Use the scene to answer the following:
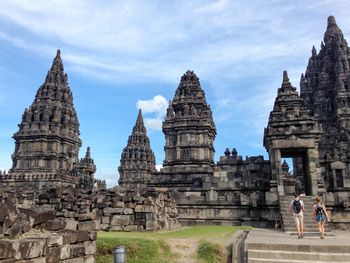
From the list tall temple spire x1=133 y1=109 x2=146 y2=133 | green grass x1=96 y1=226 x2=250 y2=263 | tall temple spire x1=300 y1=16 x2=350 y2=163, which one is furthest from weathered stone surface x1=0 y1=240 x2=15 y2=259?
tall temple spire x1=133 y1=109 x2=146 y2=133

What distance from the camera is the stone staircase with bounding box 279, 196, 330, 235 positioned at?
1503 centimetres

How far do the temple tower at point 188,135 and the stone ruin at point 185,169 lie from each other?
118mm

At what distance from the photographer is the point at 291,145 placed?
65.0 feet

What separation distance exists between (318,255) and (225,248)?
2.74 meters

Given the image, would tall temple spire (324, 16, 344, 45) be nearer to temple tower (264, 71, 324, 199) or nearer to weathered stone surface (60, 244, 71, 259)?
temple tower (264, 71, 324, 199)

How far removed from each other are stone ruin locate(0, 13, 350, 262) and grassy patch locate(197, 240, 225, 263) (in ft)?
11.4

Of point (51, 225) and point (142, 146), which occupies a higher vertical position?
point (142, 146)

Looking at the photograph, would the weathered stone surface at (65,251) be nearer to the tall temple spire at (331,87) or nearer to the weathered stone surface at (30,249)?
the weathered stone surface at (30,249)

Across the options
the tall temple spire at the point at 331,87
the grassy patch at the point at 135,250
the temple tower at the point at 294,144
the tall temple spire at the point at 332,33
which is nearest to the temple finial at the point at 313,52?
the tall temple spire at the point at 331,87

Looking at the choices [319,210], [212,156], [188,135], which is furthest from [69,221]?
[212,156]

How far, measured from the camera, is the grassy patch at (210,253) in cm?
1025

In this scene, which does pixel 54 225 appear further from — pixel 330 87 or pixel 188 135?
pixel 330 87

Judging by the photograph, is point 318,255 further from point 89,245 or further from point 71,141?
point 71,141

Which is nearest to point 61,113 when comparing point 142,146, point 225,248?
point 142,146
